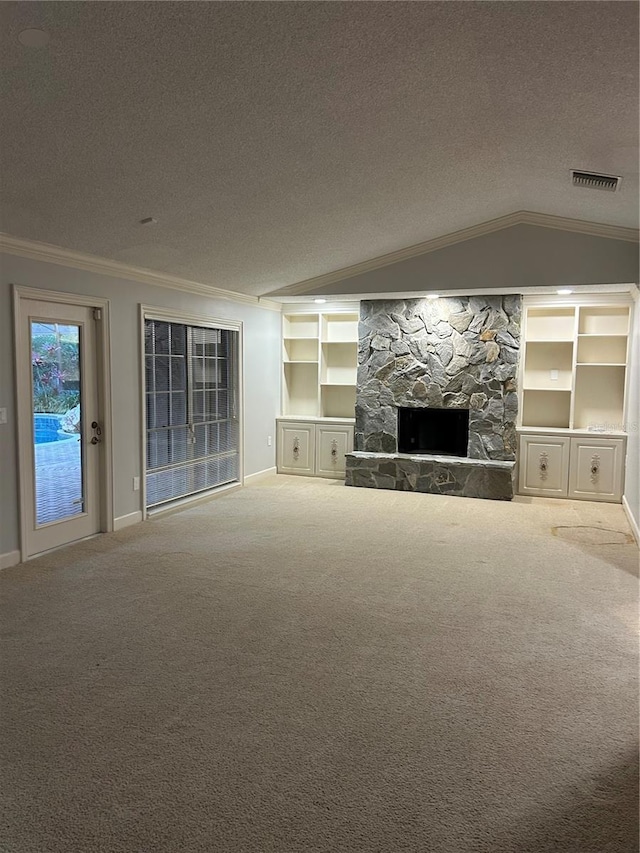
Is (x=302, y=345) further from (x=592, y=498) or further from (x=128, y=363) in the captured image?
(x=592, y=498)

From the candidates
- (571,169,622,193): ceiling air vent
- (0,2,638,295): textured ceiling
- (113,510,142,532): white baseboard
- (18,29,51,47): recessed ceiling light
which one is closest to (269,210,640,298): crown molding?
(0,2,638,295): textured ceiling

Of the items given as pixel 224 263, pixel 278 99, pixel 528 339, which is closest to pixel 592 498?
pixel 528 339

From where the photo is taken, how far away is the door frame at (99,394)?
14.4ft

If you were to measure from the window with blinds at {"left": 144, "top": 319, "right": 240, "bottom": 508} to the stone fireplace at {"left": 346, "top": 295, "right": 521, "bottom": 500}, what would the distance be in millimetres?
1598

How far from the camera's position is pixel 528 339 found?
7.27 m

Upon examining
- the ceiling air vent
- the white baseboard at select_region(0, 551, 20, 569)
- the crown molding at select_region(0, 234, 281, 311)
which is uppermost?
the ceiling air vent

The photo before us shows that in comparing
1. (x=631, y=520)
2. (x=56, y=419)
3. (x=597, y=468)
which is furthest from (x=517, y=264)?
(x=56, y=419)

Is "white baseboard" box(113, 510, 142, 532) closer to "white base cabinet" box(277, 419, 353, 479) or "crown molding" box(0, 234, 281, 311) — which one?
"crown molding" box(0, 234, 281, 311)

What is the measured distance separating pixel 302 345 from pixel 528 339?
3074mm

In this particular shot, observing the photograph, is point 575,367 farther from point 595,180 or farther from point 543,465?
point 595,180

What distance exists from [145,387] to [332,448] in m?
3.07

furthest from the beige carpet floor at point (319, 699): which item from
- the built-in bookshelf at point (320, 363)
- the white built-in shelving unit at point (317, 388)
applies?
the built-in bookshelf at point (320, 363)

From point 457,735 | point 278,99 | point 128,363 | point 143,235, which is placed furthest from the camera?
point 128,363

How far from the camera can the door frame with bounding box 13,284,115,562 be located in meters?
4.38
